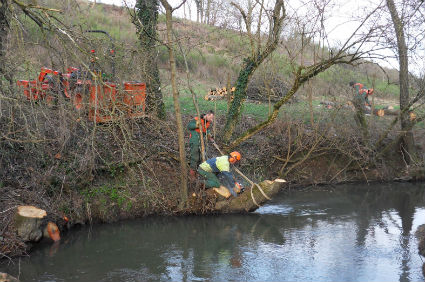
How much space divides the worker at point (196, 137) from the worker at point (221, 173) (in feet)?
2.45

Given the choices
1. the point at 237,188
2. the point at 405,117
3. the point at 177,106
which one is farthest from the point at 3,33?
the point at 405,117

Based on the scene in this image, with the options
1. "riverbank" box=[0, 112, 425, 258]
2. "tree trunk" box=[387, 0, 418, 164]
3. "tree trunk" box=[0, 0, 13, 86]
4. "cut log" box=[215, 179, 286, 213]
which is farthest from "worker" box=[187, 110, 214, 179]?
"tree trunk" box=[387, 0, 418, 164]

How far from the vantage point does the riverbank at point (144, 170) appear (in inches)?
452

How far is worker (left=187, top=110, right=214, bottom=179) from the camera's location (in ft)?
42.4

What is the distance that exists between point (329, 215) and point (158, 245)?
495 cm

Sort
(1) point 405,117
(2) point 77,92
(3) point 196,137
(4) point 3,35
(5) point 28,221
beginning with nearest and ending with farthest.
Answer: (5) point 28,221 < (4) point 3,35 < (2) point 77,92 < (3) point 196,137 < (1) point 405,117

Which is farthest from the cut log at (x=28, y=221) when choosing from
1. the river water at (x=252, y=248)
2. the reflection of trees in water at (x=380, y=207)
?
the reflection of trees in water at (x=380, y=207)

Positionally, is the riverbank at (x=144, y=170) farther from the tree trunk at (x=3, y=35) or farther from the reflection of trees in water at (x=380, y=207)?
the tree trunk at (x=3, y=35)

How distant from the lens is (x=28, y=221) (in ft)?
33.3

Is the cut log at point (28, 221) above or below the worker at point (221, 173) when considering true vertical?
below

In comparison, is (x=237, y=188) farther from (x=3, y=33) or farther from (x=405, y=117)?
(x=405, y=117)

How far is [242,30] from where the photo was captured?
14797 mm

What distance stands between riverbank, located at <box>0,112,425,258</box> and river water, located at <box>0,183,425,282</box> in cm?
49

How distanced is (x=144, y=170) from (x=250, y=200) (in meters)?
3.05
